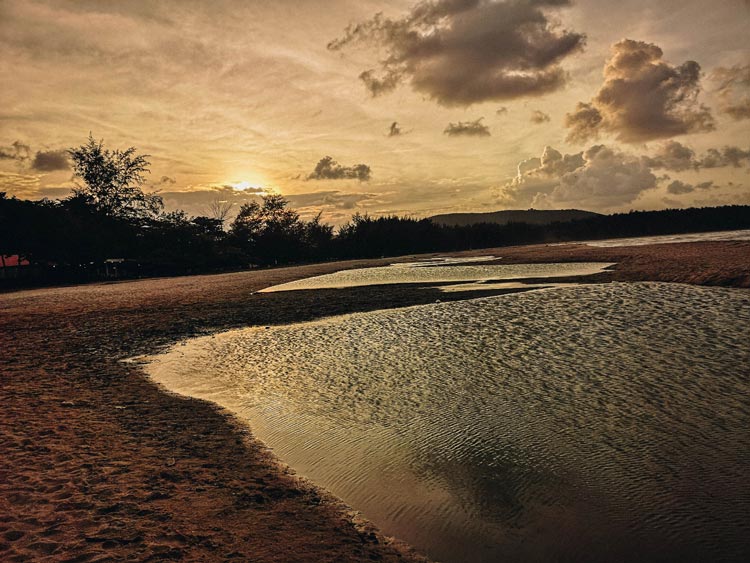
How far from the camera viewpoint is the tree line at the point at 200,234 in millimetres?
56812

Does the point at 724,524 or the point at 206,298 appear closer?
the point at 724,524

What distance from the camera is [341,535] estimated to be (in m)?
4.59

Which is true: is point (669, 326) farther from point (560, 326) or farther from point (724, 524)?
point (724, 524)

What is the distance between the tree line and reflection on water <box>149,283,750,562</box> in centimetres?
5400

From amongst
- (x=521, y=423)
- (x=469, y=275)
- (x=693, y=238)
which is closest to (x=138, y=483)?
(x=521, y=423)

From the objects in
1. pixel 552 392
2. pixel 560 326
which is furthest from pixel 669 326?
pixel 552 392

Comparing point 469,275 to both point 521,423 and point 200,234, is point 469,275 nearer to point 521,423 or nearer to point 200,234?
point 521,423

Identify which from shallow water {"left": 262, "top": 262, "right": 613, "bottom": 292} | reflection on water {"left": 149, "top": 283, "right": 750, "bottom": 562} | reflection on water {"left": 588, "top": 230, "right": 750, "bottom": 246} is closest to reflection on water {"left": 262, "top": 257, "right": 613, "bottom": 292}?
shallow water {"left": 262, "top": 262, "right": 613, "bottom": 292}

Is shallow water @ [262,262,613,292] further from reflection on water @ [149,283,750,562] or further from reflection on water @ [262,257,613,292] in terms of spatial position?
reflection on water @ [149,283,750,562]

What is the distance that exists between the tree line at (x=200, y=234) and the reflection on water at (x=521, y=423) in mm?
54002

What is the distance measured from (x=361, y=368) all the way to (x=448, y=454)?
4996 mm

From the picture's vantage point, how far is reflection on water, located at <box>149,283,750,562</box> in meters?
4.72

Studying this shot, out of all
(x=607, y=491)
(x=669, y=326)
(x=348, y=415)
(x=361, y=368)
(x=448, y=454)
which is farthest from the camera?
(x=669, y=326)

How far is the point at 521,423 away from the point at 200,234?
76336 mm
